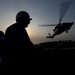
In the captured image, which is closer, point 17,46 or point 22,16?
point 17,46

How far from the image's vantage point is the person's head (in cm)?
281

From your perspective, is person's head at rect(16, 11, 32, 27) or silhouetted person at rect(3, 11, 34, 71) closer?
silhouetted person at rect(3, 11, 34, 71)

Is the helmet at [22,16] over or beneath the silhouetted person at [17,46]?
over

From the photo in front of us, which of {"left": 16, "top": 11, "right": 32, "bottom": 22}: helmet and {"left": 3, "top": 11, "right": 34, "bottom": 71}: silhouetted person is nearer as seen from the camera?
{"left": 3, "top": 11, "right": 34, "bottom": 71}: silhouetted person

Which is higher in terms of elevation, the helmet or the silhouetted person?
the helmet

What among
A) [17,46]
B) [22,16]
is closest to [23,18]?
[22,16]

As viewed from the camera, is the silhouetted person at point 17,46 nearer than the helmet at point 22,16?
Yes

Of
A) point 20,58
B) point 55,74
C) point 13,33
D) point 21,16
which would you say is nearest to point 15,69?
point 20,58

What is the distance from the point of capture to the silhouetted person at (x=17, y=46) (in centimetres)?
263

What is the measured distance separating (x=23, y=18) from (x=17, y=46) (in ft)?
1.60

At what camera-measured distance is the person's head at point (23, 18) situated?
2811mm

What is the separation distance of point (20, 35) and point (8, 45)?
9.8 inches

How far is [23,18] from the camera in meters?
2.85

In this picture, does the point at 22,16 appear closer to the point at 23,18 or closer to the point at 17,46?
the point at 23,18
